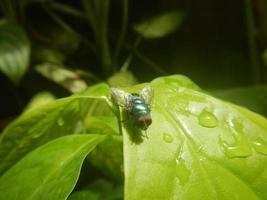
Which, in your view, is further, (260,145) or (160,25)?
(160,25)

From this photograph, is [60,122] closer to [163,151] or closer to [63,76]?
[163,151]

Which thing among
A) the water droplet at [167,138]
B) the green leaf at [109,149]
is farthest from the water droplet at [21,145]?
the water droplet at [167,138]

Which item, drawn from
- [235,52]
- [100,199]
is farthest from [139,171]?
[235,52]

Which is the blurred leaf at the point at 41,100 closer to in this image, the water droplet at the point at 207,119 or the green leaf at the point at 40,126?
the green leaf at the point at 40,126

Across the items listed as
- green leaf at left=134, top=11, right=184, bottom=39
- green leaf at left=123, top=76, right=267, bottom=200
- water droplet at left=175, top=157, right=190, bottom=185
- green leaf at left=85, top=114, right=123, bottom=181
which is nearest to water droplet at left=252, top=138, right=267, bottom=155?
green leaf at left=123, top=76, right=267, bottom=200

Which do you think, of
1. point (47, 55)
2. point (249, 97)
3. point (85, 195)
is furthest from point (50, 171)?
point (47, 55)
